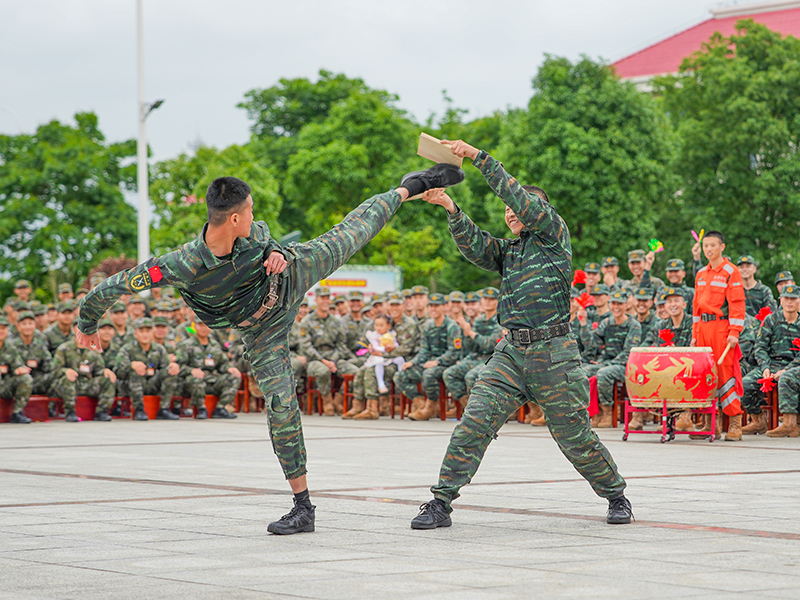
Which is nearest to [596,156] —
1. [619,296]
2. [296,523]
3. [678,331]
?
[619,296]

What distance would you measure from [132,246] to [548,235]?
43.8 meters

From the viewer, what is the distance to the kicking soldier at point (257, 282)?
19.4ft

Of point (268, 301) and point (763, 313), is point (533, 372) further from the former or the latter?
point (763, 313)

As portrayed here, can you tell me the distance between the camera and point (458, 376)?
17438 mm

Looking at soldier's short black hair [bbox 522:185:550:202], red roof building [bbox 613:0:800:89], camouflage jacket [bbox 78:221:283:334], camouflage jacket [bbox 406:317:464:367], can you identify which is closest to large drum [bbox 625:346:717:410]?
camouflage jacket [bbox 406:317:464:367]

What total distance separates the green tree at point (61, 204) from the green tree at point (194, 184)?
3.87 metres

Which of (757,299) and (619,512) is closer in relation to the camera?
(619,512)

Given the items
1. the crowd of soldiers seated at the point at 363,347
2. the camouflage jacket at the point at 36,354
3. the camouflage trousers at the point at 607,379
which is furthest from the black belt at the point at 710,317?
the camouflage jacket at the point at 36,354

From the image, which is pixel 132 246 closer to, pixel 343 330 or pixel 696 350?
pixel 343 330

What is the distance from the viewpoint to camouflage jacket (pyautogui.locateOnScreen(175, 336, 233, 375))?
19188 mm

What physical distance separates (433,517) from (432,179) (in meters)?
1.97

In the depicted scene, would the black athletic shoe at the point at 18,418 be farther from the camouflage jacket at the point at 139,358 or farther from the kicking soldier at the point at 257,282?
the kicking soldier at the point at 257,282

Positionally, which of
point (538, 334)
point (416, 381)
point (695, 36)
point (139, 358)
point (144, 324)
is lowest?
point (416, 381)

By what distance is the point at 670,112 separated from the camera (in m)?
46.0
